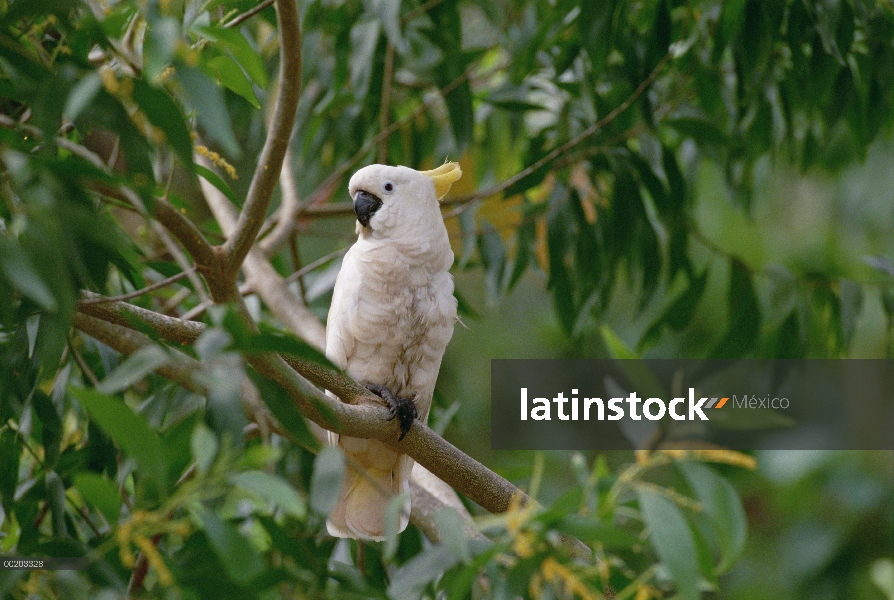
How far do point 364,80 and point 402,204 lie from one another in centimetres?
53

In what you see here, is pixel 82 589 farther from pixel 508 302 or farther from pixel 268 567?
pixel 508 302

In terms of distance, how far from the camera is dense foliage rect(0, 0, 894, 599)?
2.23 ft

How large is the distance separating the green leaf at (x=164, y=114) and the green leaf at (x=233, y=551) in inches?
12.1

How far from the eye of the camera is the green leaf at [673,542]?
2.08 feet

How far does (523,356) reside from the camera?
433cm

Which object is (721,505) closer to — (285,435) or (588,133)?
(285,435)

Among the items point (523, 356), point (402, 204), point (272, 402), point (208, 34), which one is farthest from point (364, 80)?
point (523, 356)

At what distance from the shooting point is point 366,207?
1.53 m

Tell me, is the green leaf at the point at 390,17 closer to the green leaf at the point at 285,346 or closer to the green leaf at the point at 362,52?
the green leaf at the point at 362,52

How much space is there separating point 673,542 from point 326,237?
67.0 inches

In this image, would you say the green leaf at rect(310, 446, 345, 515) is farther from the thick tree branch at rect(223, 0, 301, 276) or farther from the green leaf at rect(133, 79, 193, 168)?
the thick tree branch at rect(223, 0, 301, 276)

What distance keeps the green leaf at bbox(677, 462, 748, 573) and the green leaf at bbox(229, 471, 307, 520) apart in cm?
31

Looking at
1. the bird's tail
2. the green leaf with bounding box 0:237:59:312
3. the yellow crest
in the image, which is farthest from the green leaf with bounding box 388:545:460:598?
the yellow crest

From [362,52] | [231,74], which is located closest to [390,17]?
[362,52]
